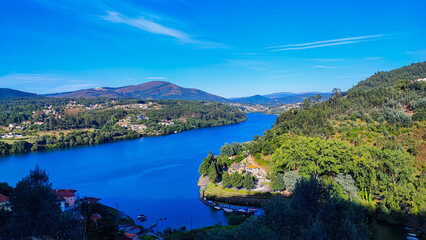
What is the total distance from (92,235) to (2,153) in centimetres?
4406

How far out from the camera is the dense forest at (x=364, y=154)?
15367 millimetres

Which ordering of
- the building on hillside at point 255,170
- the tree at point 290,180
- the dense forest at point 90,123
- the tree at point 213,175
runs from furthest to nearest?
1. the dense forest at point 90,123
2. the building on hillside at point 255,170
3. the tree at point 213,175
4. the tree at point 290,180

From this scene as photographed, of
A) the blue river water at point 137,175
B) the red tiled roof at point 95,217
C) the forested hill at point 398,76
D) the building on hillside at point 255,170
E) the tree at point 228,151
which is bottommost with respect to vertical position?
the blue river water at point 137,175

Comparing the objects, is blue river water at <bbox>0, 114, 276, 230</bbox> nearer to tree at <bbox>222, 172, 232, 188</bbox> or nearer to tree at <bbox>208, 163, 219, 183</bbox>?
tree at <bbox>208, 163, 219, 183</bbox>

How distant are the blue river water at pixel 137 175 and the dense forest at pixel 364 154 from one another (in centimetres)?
429

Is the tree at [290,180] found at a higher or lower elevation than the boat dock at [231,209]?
higher

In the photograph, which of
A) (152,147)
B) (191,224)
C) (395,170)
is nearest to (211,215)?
(191,224)

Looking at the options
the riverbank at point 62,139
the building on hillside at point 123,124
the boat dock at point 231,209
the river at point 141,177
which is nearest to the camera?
the boat dock at point 231,209

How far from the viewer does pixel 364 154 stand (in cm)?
1898

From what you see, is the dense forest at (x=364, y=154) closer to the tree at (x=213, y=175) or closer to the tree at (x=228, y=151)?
the tree at (x=228, y=151)

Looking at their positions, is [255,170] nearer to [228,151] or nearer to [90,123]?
[228,151]

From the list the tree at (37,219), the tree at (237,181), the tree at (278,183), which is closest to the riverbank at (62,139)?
the tree at (237,181)

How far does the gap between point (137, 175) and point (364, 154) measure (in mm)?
23424

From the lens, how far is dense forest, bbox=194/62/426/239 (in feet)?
50.4
